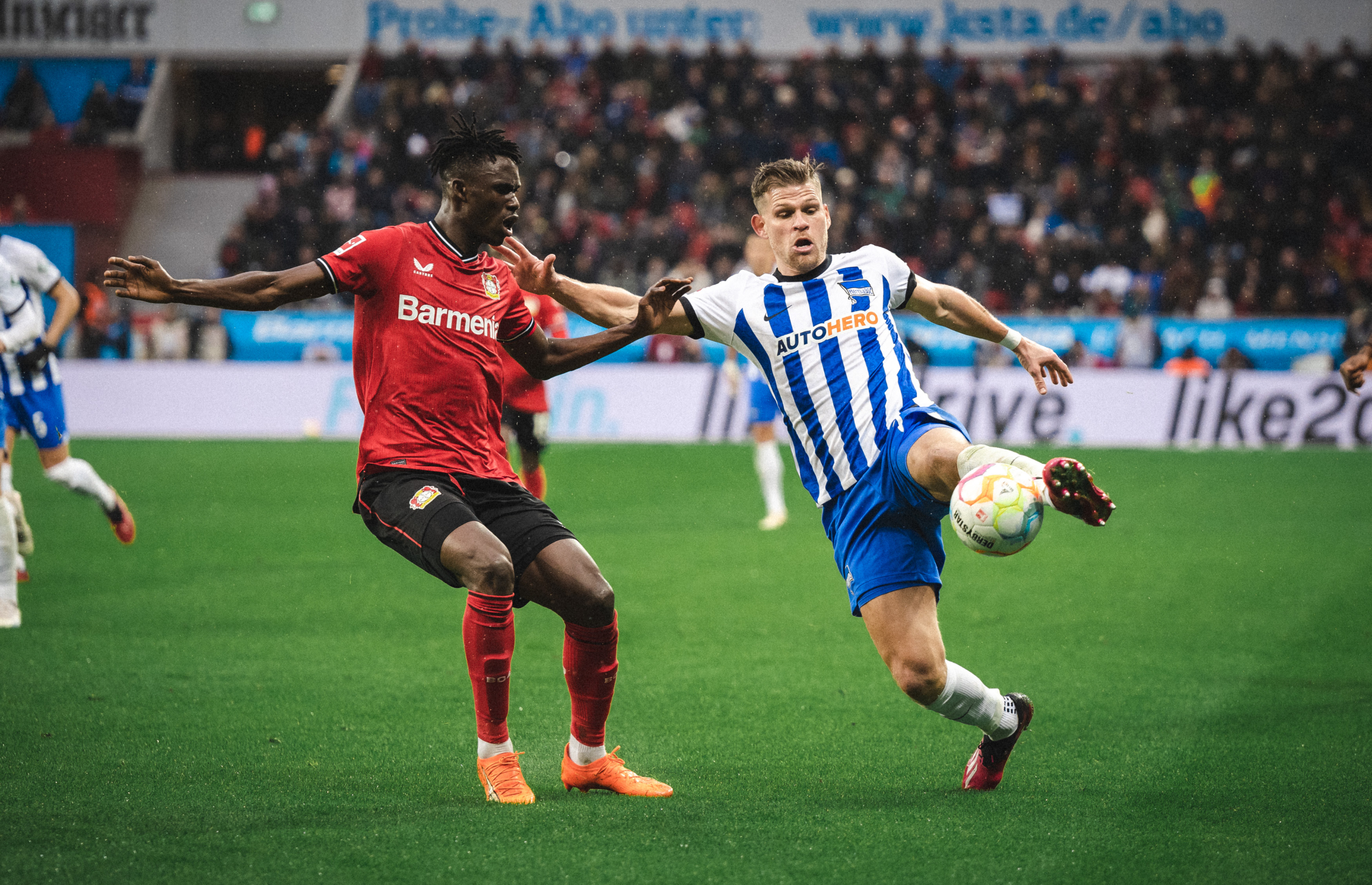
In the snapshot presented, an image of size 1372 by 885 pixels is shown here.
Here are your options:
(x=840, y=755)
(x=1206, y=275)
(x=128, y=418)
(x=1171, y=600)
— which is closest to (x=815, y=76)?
(x=1206, y=275)

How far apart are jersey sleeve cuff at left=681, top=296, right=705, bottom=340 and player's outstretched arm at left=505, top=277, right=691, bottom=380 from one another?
35 mm

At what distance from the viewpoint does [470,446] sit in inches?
183

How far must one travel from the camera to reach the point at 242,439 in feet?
59.0

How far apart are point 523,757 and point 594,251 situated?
17886 millimetres

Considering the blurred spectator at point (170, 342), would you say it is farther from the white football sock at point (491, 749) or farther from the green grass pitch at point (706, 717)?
the white football sock at point (491, 749)

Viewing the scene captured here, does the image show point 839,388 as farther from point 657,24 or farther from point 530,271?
point 657,24

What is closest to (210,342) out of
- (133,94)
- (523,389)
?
(133,94)

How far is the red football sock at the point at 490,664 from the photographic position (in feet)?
14.5

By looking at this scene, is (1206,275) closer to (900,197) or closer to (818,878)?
(900,197)

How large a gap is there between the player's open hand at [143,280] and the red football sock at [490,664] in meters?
1.37

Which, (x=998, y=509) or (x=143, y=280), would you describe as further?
(x=143, y=280)

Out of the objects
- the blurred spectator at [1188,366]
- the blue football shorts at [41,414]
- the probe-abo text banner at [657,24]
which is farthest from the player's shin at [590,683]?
the probe-abo text banner at [657,24]

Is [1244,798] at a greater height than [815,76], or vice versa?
[815,76]

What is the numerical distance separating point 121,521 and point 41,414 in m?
1.03
